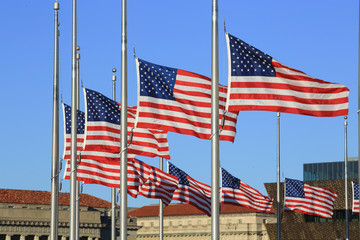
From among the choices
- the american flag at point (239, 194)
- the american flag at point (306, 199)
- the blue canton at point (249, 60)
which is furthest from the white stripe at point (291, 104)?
the american flag at point (306, 199)

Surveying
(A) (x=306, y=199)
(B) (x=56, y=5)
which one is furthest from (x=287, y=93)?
(A) (x=306, y=199)

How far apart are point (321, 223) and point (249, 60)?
66.3 metres

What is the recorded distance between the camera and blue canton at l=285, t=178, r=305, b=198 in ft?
187

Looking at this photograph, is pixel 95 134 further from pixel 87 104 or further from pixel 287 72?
pixel 287 72

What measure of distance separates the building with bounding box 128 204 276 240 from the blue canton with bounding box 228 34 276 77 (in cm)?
12334

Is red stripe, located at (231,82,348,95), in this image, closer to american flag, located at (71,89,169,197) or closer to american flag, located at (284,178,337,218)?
american flag, located at (71,89,169,197)

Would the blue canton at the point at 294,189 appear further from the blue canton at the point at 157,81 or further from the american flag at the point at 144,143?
the blue canton at the point at 157,81

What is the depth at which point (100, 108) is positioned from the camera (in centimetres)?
3572

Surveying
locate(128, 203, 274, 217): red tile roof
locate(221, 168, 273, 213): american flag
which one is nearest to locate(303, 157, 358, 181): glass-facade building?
locate(128, 203, 274, 217): red tile roof

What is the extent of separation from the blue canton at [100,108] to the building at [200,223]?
113699 mm

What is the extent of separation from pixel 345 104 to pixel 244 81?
121 inches

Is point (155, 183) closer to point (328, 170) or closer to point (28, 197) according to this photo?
point (28, 197)

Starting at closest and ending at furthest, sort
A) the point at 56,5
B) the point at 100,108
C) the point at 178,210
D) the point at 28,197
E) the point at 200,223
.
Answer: the point at 100,108, the point at 56,5, the point at 28,197, the point at 200,223, the point at 178,210

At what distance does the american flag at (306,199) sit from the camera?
5650 centimetres
